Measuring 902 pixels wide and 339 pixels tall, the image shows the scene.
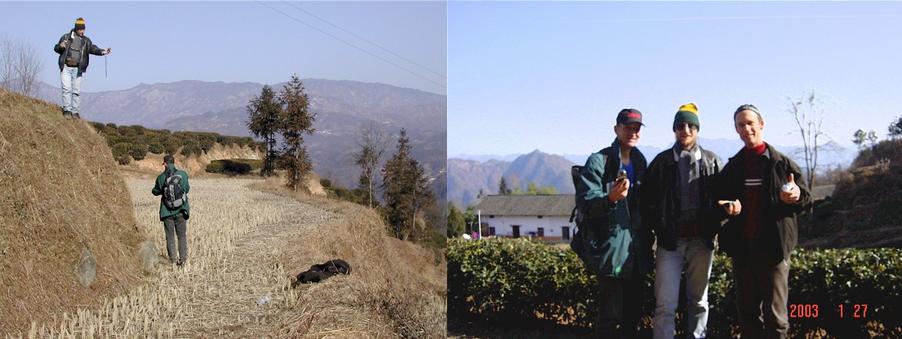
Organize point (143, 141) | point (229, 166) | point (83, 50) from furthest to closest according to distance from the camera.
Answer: point (229, 166) < point (143, 141) < point (83, 50)

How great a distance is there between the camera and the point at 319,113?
5.03 m

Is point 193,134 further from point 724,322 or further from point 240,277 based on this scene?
point 724,322

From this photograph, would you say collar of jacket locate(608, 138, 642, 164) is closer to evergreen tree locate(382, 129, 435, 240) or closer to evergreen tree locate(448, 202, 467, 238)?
evergreen tree locate(448, 202, 467, 238)

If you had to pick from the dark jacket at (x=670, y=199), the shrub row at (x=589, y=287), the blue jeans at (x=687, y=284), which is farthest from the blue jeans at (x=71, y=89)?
the blue jeans at (x=687, y=284)

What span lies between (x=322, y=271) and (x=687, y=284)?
2360 millimetres

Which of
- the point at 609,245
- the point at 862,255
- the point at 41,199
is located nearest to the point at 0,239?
the point at 41,199

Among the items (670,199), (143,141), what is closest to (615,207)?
(670,199)

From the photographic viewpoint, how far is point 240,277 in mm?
4297

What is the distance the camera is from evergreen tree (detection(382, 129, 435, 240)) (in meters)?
6.28

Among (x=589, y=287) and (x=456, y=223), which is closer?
(x=589, y=287)

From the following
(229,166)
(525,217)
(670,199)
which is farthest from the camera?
(525,217)

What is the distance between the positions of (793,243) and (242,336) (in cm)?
258

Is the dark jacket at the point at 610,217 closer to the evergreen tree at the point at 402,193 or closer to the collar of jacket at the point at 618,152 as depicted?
the collar of jacket at the point at 618,152

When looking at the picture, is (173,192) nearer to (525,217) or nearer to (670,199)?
(525,217)
